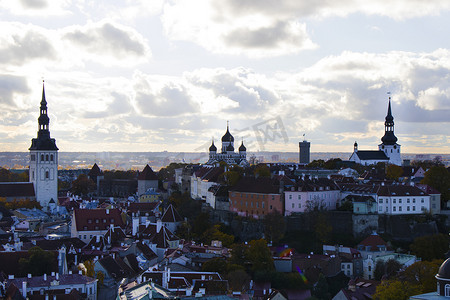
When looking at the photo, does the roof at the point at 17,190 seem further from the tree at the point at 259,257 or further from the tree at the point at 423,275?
the tree at the point at 423,275

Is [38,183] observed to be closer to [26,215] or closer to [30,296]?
[26,215]

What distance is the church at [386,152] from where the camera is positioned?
375 feet

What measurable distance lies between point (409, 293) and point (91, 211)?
136 feet

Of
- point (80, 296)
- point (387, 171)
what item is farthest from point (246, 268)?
point (387, 171)

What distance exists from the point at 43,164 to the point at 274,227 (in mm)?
55580

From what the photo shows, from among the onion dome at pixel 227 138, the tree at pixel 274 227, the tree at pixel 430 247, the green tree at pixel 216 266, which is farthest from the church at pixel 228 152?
the green tree at pixel 216 266

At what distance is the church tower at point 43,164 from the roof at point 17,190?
3.40ft

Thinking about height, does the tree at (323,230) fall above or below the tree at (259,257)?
above

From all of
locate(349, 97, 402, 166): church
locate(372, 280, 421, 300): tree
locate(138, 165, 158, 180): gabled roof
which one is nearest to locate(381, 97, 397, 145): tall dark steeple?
locate(349, 97, 402, 166): church

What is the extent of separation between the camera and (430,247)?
198 ft

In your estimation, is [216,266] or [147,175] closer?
[216,266]

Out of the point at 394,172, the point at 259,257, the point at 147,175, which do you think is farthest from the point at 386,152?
the point at 259,257

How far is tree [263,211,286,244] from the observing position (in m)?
65.4

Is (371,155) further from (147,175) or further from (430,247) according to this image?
(430,247)
